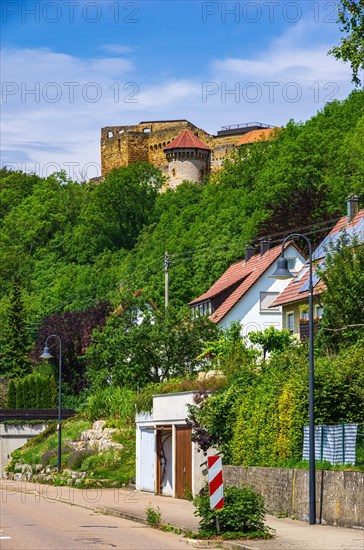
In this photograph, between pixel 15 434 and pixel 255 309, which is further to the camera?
pixel 15 434

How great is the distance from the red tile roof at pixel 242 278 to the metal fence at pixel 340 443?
33.4 metres

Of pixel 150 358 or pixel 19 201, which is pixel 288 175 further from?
pixel 19 201

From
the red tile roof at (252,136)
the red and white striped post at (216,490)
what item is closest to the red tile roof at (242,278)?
the red and white striped post at (216,490)

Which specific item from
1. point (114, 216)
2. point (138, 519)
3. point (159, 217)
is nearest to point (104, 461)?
point (138, 519)

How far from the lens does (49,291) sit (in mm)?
116062

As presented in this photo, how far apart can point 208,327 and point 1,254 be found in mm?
76978

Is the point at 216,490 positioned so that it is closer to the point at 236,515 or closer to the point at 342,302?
→ the point at 236,515

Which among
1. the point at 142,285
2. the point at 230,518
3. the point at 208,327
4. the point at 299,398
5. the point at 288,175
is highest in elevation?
the point at 288,175

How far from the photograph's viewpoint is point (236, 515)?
22.0m

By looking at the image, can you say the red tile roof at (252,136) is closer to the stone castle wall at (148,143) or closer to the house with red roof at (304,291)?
the stone castle wall at (148,143)

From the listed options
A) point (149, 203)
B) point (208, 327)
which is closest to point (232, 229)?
point (149, 203)

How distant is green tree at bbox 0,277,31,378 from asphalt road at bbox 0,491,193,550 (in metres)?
54.7

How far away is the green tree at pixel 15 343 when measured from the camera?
283 feet

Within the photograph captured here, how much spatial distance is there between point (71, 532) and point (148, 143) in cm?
13160
